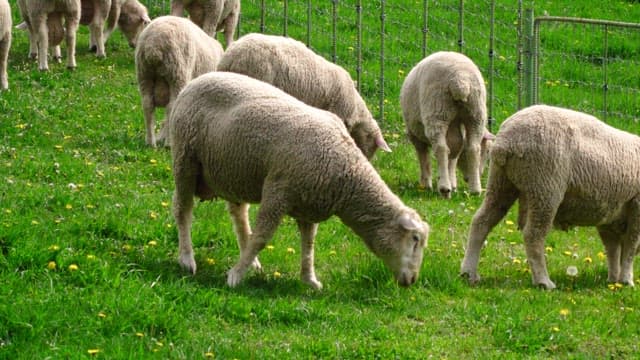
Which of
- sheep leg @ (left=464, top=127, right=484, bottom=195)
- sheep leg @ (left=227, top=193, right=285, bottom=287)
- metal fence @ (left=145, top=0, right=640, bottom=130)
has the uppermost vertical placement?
sheep leg @ (left=227, top=193, right=285, bottom=287)

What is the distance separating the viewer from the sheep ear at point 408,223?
8.27 meters

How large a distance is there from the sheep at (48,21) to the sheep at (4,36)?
1.12 metres

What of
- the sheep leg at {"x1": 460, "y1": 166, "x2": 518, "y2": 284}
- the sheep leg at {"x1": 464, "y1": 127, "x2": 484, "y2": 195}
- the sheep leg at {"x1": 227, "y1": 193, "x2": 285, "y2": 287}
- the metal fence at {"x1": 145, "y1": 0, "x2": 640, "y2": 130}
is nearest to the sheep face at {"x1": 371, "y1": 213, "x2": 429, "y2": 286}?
the sheep leg at {"x1": 227, "y1": 193, "x2": 285, "y2": 287}

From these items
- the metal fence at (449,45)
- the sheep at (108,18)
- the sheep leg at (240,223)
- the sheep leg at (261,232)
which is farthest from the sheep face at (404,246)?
the sheep at (108,18)

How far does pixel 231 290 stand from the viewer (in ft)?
26.9

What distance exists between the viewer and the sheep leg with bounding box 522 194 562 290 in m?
8.80

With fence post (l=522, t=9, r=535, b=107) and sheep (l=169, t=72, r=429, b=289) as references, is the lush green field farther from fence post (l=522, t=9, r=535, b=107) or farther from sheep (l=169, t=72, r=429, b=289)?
fence post (l=522, t=9, r=535, b=107)

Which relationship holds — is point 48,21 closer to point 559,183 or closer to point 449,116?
point 449,116

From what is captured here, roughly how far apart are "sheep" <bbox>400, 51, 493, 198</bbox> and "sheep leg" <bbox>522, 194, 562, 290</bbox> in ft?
9.78

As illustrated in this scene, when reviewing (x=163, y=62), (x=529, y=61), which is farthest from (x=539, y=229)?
(x=529, y=61)

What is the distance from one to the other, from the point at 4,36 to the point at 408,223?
26.3 ft

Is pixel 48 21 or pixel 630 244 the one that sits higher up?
pixel 48 21

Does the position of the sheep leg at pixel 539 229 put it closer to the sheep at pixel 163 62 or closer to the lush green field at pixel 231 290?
the lush green field at pixel 231 290

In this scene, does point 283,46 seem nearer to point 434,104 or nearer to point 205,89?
point 434,104
